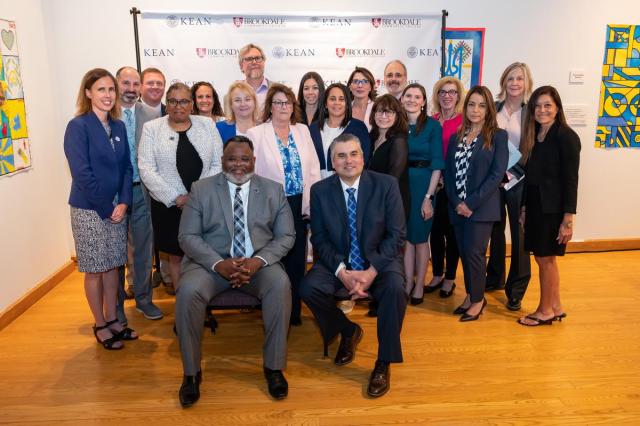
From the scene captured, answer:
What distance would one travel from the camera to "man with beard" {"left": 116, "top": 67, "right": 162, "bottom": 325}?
12.4 feet

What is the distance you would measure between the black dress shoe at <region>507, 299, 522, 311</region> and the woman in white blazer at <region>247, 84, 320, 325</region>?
5.73ft

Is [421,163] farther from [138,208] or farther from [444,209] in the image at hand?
[138,208]

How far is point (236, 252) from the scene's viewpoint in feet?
9.91

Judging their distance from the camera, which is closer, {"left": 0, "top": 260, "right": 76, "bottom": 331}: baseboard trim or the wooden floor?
the wooden floor

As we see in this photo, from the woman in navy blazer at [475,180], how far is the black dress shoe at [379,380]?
45.4 inches

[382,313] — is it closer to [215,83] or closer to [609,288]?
[609,288]

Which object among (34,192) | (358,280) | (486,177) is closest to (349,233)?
(358,280)

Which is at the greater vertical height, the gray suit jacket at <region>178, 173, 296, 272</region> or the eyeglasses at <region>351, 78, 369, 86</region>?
the eyeglasses at <region>351, 78, 369, 86</region>

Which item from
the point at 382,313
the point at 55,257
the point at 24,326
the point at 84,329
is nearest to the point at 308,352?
the point at 382,313

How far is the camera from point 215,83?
198 inches

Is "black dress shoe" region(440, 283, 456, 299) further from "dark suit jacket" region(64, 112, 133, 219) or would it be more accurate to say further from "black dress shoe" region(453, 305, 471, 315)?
"dark suit jacket" region(64, 112, 133, 219)

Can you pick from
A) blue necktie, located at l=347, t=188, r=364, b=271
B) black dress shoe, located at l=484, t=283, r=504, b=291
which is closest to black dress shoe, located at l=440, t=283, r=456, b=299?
black dress shoe, located at l=484, t=283, r=504, b=291

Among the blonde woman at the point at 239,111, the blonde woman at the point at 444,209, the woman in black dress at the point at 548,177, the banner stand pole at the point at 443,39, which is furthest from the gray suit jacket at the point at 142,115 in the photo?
the banner stand pole at the point at 443,39

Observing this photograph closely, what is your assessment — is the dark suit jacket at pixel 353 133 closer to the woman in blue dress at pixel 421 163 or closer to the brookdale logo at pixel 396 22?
the woman in blue dress at pixel 421 163
